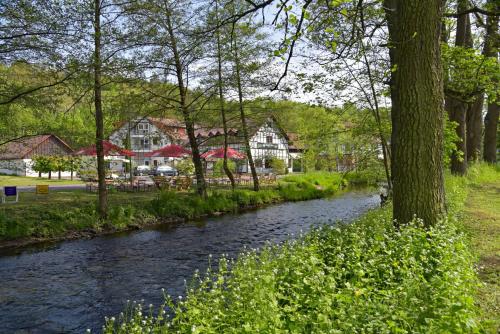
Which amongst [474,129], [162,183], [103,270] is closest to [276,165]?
[162,183]

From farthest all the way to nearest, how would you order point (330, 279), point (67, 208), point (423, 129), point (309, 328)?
1. point (67, 208)
2. point (423, 129)
3. point (330, 279)
4. point (309, 328)

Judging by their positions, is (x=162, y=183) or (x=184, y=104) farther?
(x=162, y=183)

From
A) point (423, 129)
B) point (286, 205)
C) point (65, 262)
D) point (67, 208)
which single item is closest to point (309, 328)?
point (423, 129)

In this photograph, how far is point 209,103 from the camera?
2120 centimetres

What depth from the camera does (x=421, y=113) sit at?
5684 mm

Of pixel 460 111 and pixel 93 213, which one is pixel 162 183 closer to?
pixel 93 213

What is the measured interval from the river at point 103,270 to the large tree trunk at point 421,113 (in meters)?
1.86

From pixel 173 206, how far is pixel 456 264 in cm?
1608

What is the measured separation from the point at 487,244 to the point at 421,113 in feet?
8.49

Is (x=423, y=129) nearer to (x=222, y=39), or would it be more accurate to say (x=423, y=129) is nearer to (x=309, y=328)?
(x=309, y=328)

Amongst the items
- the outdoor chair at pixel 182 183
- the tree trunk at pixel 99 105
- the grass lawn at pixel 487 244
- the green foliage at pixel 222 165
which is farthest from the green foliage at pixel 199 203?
the green foliage at pixel 222 165

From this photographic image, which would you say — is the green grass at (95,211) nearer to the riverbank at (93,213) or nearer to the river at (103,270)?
the riverbank at (93,213)

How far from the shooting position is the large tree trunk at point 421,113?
5633 mm

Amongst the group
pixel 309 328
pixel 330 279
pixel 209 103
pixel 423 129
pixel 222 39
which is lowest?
pixel 309 328
